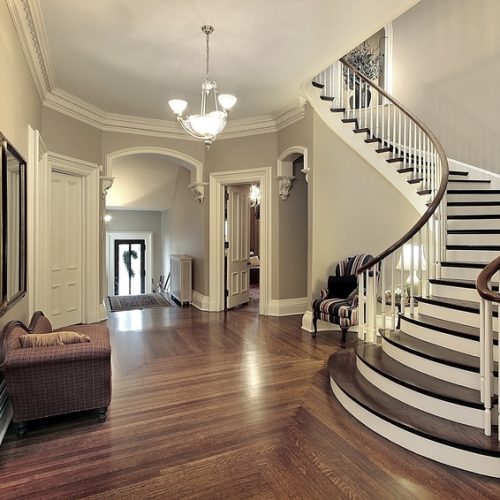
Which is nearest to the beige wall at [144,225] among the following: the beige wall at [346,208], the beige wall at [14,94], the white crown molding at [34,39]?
the white crown molding at [34,39]

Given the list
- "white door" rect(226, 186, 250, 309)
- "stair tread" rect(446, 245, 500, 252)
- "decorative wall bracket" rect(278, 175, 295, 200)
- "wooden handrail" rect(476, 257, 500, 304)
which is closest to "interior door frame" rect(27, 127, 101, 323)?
"white door" rect(226, 186, 250, 309)

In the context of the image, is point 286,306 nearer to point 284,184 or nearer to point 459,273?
point 284,184

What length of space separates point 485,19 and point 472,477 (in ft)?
19.7

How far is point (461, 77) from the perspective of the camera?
5609mm

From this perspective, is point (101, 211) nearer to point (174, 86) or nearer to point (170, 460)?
point (174, 86)

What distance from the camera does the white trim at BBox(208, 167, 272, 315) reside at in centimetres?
607

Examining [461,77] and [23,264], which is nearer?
[23,264]

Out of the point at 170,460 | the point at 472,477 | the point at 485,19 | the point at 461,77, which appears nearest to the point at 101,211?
the point at 170,460

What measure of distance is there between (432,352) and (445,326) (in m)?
0.32

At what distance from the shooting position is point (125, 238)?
35.0 ft

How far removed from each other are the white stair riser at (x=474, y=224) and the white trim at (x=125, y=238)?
8.17 meters

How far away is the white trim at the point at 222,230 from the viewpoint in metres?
6.07

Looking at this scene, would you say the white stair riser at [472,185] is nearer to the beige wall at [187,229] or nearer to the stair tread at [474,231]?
the stair tread at [474,231]

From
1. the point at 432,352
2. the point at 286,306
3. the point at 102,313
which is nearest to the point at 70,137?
the point at 102,313
